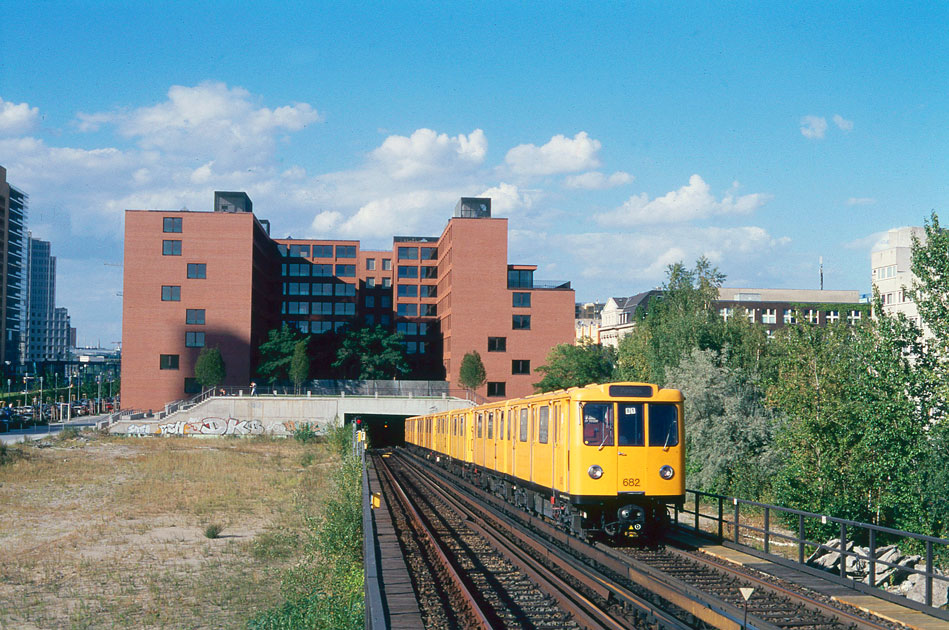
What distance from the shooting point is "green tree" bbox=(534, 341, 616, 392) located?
2731 inches

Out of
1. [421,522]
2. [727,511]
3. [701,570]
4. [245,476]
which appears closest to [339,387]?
[245,476]

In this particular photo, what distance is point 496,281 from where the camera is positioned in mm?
80188

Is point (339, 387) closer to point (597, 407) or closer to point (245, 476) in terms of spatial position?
point (245, 476)

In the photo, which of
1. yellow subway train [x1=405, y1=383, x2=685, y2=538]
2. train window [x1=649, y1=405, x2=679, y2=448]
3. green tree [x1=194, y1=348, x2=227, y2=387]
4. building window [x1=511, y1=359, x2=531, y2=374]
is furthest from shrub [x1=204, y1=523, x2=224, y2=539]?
building window [x1=511, y1=359, x2=531, y2=374]

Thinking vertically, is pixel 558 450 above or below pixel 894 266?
below

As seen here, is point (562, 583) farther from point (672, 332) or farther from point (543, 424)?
point (672, 332)

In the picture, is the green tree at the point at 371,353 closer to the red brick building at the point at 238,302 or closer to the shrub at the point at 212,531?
the red brick building at the point at 238,302

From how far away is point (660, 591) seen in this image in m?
11.7

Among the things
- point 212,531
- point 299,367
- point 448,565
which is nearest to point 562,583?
point 448,565

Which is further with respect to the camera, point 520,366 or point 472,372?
point 520,366

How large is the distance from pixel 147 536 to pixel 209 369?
49862 millimetres

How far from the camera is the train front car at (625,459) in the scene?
626 inches

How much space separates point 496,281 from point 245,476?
4413 cm

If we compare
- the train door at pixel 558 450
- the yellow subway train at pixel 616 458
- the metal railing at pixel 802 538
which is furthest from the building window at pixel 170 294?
the train door at pixel 558 450
